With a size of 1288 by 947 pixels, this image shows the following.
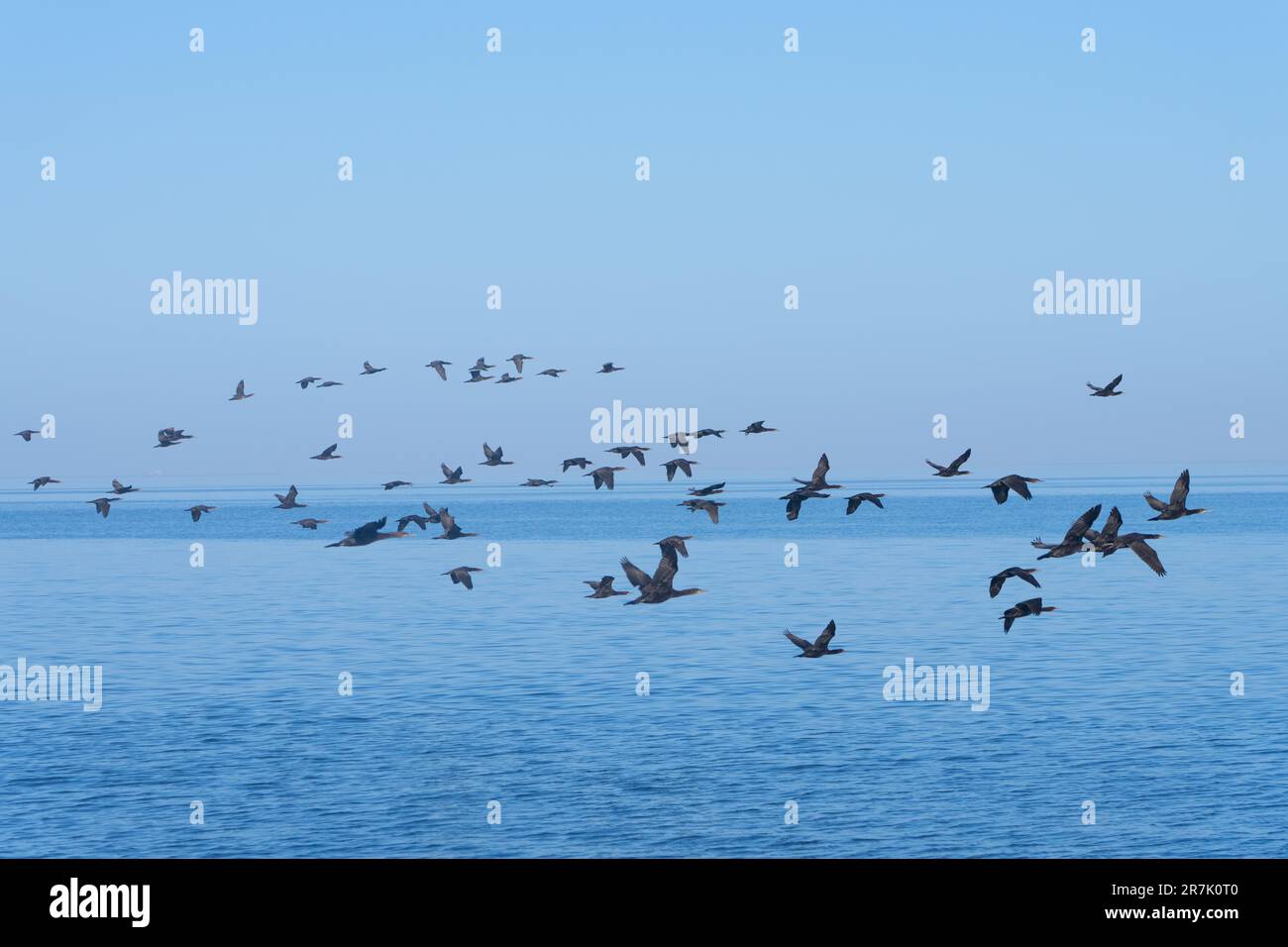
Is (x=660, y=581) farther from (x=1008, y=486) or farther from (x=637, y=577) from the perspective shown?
(x=1008, y=486)

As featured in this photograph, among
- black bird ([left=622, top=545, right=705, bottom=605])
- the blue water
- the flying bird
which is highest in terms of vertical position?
the flying bird

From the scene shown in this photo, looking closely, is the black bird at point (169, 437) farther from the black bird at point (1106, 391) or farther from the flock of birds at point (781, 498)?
the black bird at point (1106, 391)

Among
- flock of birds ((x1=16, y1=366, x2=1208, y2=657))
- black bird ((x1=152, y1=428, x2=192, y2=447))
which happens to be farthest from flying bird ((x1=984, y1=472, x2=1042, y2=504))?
black bird ((x1=152, y1=428, x2=192, y2=447))

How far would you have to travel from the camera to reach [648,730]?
4841 cm

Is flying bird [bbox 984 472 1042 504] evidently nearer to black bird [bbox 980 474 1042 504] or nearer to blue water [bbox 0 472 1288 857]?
black bird [bbox 980 474 1042 504]

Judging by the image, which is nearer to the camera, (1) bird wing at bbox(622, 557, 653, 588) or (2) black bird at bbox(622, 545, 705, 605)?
(2) black bird at bbox(622, 545, 705, 605)

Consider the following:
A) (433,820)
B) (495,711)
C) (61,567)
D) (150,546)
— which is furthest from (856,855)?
(150,546)

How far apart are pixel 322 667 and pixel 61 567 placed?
8899 centimetres

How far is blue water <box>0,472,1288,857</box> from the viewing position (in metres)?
36.4

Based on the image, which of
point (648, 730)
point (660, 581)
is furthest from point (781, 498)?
point (648, 730)

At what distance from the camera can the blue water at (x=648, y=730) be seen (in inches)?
1433

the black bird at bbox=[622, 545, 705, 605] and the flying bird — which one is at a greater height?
the flying bird

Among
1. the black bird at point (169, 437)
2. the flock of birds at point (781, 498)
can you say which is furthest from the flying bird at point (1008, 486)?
the black bird at point (169, 437)
